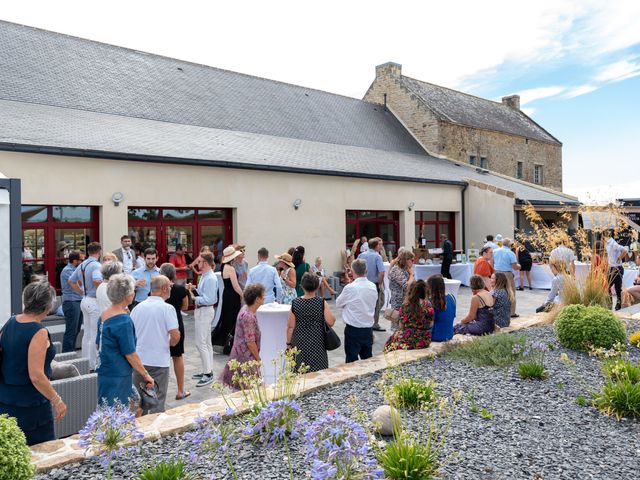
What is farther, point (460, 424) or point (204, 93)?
point (204, 93)

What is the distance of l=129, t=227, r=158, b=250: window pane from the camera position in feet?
37.3

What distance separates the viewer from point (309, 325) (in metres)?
5.36

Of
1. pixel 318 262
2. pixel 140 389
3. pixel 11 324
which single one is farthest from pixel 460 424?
pixel 318 262

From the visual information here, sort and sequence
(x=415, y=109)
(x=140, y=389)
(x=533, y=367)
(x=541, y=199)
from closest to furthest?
(x=140, y=389)
(x=533, y=367)
(x=541, y=199)
(x=415, y=109)

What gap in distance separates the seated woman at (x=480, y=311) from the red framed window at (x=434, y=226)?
37.4ft

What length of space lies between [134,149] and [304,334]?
25.2ft

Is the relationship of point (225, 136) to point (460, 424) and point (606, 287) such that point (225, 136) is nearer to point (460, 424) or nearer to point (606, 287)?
point (606, 287)

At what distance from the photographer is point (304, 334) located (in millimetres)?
5371

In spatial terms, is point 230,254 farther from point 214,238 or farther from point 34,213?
point 214,238

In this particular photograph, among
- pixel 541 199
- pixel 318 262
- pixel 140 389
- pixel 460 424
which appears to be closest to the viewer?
pixel 460 424

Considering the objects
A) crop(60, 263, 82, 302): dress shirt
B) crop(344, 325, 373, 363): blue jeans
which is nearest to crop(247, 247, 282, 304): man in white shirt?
crop(344, 325, 373, 363): blue jeans

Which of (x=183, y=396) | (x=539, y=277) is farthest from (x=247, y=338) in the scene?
(x=539, y=277)

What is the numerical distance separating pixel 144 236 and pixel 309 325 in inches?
289

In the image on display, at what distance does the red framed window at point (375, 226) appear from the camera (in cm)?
1653
